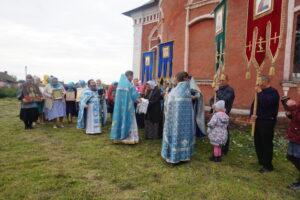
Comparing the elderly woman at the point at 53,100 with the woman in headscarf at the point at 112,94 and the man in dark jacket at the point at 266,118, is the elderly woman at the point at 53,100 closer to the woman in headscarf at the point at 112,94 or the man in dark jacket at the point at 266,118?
the woman in headscarf at the point at 112,94

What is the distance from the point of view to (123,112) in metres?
5.93

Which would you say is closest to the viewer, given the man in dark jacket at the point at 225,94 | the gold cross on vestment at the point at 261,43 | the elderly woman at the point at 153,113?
the gold cross on vestment at the point at 261,43

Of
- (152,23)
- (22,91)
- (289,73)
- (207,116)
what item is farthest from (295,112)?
(152,23)

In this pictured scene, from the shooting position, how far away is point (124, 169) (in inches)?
165

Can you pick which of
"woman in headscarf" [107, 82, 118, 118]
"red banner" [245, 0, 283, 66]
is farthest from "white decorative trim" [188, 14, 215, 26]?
"woman in headscarf" [107, 82, 118, 118]

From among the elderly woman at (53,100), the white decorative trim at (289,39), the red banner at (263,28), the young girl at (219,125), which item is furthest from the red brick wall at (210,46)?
the elderly woman at (53,100)

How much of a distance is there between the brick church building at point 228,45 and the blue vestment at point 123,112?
3.84 metres

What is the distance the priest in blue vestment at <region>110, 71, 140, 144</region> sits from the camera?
589cm

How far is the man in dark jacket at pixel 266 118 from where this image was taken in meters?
3.99

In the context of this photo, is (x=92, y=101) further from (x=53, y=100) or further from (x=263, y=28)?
(x=263, y=28)

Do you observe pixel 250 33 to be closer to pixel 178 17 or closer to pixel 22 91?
pixel 178 17

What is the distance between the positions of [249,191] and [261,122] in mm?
1397

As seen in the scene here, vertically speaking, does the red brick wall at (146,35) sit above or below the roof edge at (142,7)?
below

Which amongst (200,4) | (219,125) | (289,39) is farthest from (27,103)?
(289,39)
